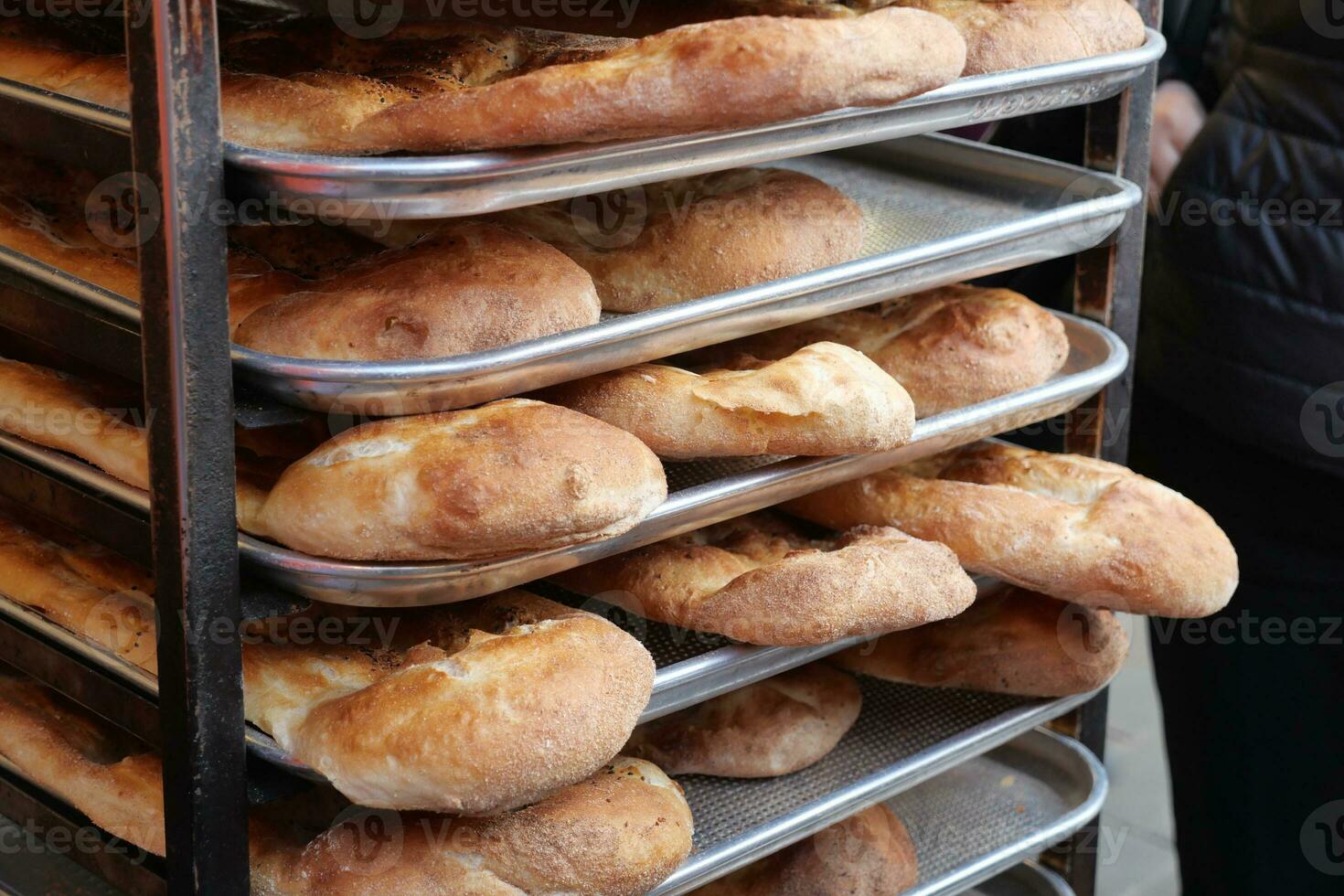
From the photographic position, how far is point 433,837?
4.58 ft

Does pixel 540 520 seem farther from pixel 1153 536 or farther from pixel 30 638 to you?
pixel 1153 536

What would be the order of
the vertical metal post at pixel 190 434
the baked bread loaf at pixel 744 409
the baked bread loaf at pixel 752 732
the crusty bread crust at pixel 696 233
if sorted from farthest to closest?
the baked bread loaf at pixel 752 732 < the crusty bread crust at pixel 696 233 < the baked bread loaf at pixel 744 409 < the vertical metal post at pixel 190 434

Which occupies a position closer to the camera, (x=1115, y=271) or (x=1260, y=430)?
(x=1115, y=271)

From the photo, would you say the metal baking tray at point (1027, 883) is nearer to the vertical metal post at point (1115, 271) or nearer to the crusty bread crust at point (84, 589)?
the vertical metal post at point (1115, 271)

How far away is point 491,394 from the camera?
4.42 ft

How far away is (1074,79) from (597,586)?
768mm

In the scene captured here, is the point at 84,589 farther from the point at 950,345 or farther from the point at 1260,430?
the point at 1260,430

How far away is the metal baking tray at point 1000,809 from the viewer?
189cm

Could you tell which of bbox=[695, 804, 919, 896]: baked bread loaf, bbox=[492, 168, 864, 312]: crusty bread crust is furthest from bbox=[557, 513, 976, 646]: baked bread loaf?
bbox=[695, 804, 919, 896]: baked bread loaf

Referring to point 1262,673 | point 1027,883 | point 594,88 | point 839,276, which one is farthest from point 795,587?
point 1262,673

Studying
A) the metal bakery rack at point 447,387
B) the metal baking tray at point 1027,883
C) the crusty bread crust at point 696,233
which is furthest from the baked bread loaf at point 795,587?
the metal baking tray at point 1027,883

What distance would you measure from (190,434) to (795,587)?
0.60 meters

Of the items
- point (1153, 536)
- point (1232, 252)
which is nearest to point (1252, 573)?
point (1232, 252)

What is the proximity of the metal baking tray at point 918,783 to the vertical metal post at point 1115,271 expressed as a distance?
131 mm
